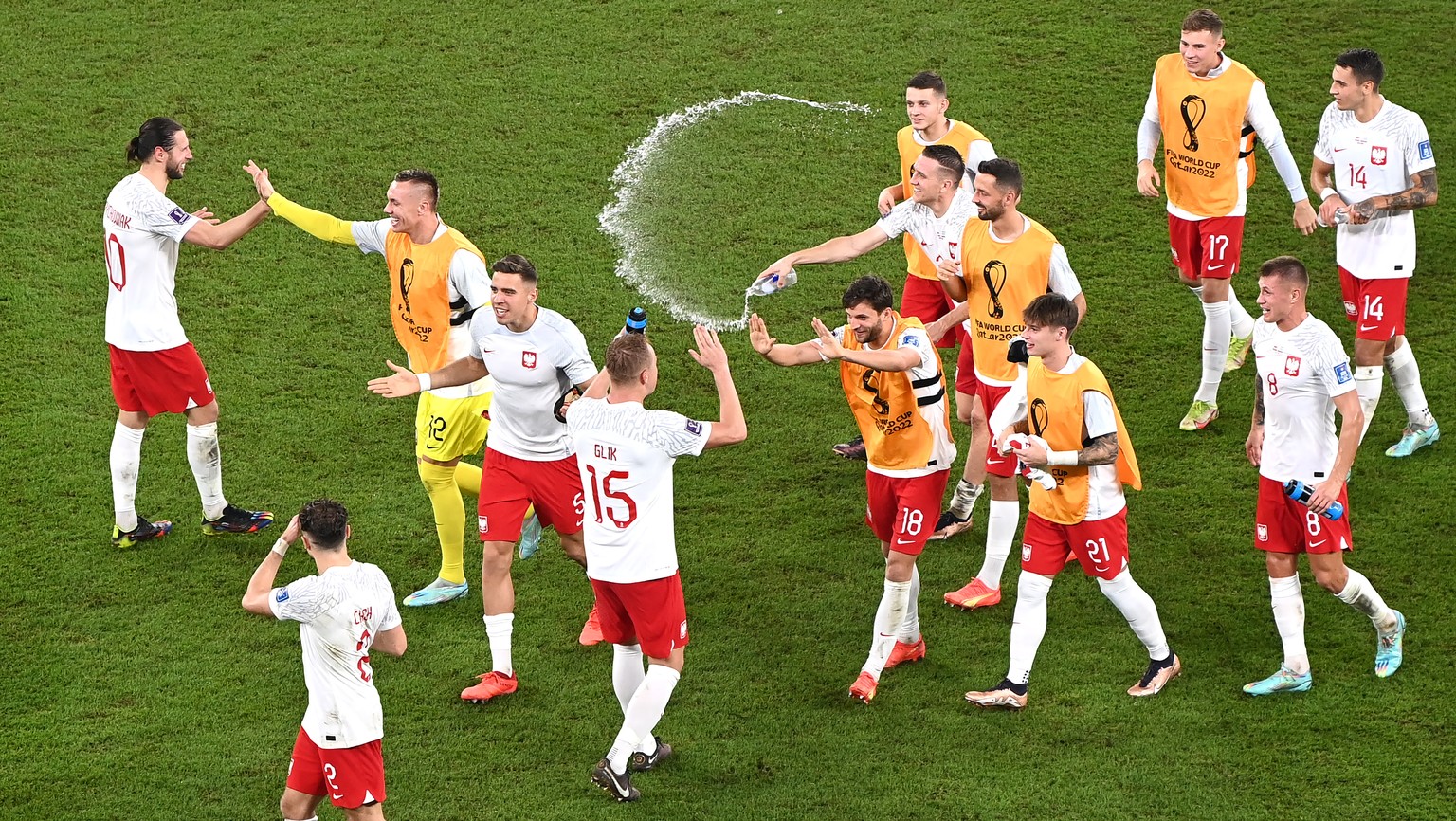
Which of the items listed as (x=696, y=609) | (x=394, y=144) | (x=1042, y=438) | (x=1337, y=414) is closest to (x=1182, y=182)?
(x=1337, y=414)

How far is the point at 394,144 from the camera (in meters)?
11.5

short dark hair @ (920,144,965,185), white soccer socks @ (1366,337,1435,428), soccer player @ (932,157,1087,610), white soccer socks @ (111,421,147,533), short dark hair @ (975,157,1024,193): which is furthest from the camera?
white soccer socks @ (1366,337,1435,428)

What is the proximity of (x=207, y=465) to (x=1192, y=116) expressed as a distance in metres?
5.84

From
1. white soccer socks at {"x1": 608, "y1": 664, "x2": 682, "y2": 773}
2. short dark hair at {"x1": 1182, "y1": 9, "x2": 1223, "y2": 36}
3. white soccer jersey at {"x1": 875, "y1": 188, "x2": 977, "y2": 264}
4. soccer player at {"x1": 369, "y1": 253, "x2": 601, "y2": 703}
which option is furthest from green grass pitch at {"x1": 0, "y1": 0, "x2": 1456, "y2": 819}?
short dark hair at {"x1": 1182, "y1": 9, "x2": 1223, "y2": 36}

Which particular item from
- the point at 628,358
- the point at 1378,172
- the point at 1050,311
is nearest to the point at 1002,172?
the point at 1050,311

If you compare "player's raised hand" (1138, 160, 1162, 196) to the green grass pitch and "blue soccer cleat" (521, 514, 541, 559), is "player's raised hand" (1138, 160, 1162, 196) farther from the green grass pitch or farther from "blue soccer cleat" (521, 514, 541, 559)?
"blue soccer cleat" (521, 514, 541, 559)

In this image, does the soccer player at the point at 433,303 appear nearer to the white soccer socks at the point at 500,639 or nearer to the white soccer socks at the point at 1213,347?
the white soccer socks at the point at 500,639

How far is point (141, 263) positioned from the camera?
8031mm

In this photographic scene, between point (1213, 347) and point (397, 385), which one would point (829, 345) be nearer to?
point (397, 385)

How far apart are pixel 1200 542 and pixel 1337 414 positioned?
1792 millimetres

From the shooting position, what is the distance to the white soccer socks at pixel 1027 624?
6.62 meters

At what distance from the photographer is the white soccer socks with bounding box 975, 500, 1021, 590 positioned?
24.7ft

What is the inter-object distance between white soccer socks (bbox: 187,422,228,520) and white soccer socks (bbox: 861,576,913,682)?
3.75 meters

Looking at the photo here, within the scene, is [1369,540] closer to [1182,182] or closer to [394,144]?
[1182,182]
